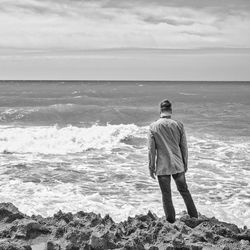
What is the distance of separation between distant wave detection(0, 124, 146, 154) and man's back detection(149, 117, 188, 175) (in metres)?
8.57

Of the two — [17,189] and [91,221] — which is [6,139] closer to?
[17,189]

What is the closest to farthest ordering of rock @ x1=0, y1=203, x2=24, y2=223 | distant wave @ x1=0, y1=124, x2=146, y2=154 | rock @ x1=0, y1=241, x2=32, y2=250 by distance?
rock @ x1=0, y1=241, x2=32, y2=250, rock @ x1=0, y1=203, x2=24, y2=223, distant wave @ x1=0, y1=124, x2=146, y2=154

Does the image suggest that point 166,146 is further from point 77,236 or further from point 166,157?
point 77,236

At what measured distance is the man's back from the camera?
16.6 ft

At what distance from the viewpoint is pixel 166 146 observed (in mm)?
5062

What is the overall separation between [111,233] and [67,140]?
39.3 feet

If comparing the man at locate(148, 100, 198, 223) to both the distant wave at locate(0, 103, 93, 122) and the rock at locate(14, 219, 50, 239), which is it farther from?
the distant wave at locate(0, 103, 93, 122)

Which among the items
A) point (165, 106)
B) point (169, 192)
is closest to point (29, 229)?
point (169, 192)

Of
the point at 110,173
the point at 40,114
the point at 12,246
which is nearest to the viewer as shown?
the point at 12,246

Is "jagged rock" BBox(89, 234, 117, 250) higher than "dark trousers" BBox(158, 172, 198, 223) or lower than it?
lower

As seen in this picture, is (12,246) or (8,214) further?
(8,214)

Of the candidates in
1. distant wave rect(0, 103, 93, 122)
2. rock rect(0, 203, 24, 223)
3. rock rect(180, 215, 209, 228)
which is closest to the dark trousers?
rock rect(180, 215, 209, 228)

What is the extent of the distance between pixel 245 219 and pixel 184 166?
6.83 ft

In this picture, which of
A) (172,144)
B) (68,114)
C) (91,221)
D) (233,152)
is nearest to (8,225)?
(91,221)
